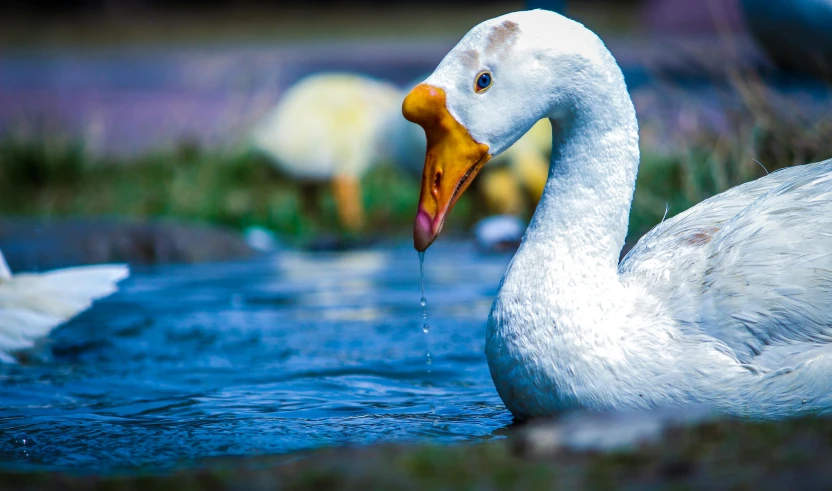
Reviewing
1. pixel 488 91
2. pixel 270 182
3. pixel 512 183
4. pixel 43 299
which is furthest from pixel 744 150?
pixel 270 182

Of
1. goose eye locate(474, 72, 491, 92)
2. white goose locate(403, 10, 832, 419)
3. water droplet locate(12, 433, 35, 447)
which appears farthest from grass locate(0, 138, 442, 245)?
goose eye locate(474, 72, 491, 92)

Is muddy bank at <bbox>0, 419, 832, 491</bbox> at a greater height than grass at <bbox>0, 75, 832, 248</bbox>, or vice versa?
grass at <bbox>0, 75, 832, 248</bbox>

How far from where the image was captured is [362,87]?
9734 millimetres

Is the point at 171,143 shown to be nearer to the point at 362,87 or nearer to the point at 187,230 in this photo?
the point at 362,87

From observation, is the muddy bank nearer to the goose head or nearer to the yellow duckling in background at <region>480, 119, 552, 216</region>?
the goose head

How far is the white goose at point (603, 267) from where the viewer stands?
8.33 ft

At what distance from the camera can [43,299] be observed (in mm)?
4117

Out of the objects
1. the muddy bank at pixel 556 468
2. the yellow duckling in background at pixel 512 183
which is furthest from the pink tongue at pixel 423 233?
the yellow duckling in background at pixel 512 183

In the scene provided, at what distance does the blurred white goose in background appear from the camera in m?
4.01

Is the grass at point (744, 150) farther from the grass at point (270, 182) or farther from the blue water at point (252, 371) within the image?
the blue water at point (252, 371)

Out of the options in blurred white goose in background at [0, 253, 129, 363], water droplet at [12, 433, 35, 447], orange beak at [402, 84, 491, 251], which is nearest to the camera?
orange beak at [402, 84, 491, 251]

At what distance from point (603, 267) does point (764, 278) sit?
16.1 inches

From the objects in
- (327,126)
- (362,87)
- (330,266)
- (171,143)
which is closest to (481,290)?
(330,266)

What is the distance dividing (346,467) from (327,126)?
7.37 meters
